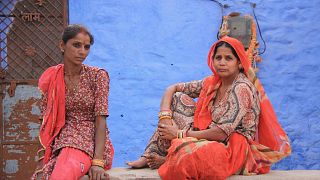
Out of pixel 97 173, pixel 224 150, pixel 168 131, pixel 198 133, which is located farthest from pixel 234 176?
pixel 97 173

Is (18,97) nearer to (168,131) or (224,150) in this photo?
(168,131)

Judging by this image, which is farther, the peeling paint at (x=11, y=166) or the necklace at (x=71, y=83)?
the peeling paint at (x=11, y=166)

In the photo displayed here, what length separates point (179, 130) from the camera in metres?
3.62

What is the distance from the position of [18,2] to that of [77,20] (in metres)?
0.72

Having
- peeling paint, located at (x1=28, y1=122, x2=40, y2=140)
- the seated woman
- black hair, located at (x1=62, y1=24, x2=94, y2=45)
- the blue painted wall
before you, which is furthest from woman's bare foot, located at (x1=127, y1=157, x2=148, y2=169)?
peeling paint, located at (x1=28, y1=122, x2=40, y2=140)

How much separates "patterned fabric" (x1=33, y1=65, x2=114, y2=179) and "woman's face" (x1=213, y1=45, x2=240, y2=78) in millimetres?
794

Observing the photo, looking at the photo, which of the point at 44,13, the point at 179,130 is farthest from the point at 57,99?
the point at 44,13

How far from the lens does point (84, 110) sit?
3.71 metres

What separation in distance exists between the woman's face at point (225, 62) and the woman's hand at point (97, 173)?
104 cm

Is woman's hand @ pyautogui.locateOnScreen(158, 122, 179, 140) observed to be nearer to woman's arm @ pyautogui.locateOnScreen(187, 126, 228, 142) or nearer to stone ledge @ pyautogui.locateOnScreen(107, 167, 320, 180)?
woman's arm @ pyautogui.locateOnScreen(187, 126, 228, 142)

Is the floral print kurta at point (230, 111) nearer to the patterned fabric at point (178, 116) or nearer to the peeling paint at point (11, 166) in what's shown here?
the patterned fabric at point (178, 116)

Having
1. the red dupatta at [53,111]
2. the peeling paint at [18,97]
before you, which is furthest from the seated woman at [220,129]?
the peeling paint at [18,97]

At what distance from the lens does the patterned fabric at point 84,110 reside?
11.8ft

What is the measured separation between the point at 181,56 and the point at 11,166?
2216mm
